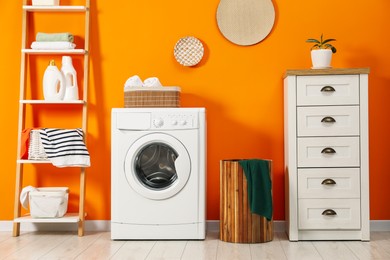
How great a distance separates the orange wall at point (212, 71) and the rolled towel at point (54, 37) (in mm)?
195

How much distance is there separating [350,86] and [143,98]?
4.21 ft

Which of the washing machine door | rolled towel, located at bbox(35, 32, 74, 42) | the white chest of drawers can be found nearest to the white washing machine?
the washing machine door

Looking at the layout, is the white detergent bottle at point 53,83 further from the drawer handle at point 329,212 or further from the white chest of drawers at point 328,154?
the drawer handle at point 329,212

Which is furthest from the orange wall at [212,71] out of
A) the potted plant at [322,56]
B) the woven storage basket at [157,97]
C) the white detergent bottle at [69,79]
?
the woven storage basket at [157,97]

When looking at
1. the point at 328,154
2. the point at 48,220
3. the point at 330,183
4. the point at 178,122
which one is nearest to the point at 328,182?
the point at 330,183

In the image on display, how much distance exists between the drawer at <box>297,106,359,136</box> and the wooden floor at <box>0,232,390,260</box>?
2.21 ft

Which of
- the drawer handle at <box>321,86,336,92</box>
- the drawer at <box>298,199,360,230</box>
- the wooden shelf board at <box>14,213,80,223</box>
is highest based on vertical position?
the drawer handle at <box>321,86,336,92</box>

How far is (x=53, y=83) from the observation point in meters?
4.23

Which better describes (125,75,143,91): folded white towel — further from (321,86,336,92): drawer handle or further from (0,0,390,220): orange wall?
(321,86,336,92): drawer handle

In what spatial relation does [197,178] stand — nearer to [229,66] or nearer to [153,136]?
[153,136]

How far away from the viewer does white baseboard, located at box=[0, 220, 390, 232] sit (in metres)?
4.30

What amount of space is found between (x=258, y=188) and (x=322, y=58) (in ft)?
3.05

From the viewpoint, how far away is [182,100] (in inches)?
173

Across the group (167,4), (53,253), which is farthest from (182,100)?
(53,253)
